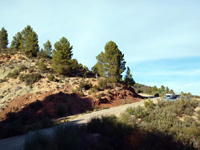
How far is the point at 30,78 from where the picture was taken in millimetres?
30750

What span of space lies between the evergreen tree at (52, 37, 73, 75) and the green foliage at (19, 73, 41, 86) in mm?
4403

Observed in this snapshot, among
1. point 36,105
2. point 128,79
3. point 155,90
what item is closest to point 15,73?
point 36,105

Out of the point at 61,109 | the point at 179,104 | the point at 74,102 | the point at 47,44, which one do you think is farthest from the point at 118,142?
the point at 47,44

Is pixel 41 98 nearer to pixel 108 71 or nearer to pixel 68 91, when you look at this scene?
pixel 68 91

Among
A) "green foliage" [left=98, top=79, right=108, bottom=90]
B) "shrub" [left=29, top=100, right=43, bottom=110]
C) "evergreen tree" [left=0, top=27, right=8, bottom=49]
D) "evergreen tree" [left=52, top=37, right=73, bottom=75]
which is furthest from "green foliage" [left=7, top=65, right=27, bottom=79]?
"evergreen tree" [left=0, top=27, right=8, bottom=49]

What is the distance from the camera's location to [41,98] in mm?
24719

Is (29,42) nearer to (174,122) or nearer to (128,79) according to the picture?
(128,79)

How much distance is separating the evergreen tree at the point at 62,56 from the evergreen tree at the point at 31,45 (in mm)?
13602

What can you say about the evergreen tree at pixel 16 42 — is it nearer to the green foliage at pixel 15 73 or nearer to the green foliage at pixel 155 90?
the green foliage at pixel 15 73

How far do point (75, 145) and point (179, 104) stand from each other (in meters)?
12.8

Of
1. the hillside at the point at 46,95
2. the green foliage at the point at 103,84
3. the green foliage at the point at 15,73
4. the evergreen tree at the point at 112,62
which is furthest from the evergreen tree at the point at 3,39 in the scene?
the green foliage at the point at 103,84

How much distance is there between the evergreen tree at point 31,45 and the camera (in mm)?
43500

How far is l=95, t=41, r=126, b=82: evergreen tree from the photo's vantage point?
3279 cm

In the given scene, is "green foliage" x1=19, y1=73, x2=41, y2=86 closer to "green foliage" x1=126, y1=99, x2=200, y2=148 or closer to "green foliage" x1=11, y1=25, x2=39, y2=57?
"green foliage" x1=11, y1=25, x2=39, y2=57
